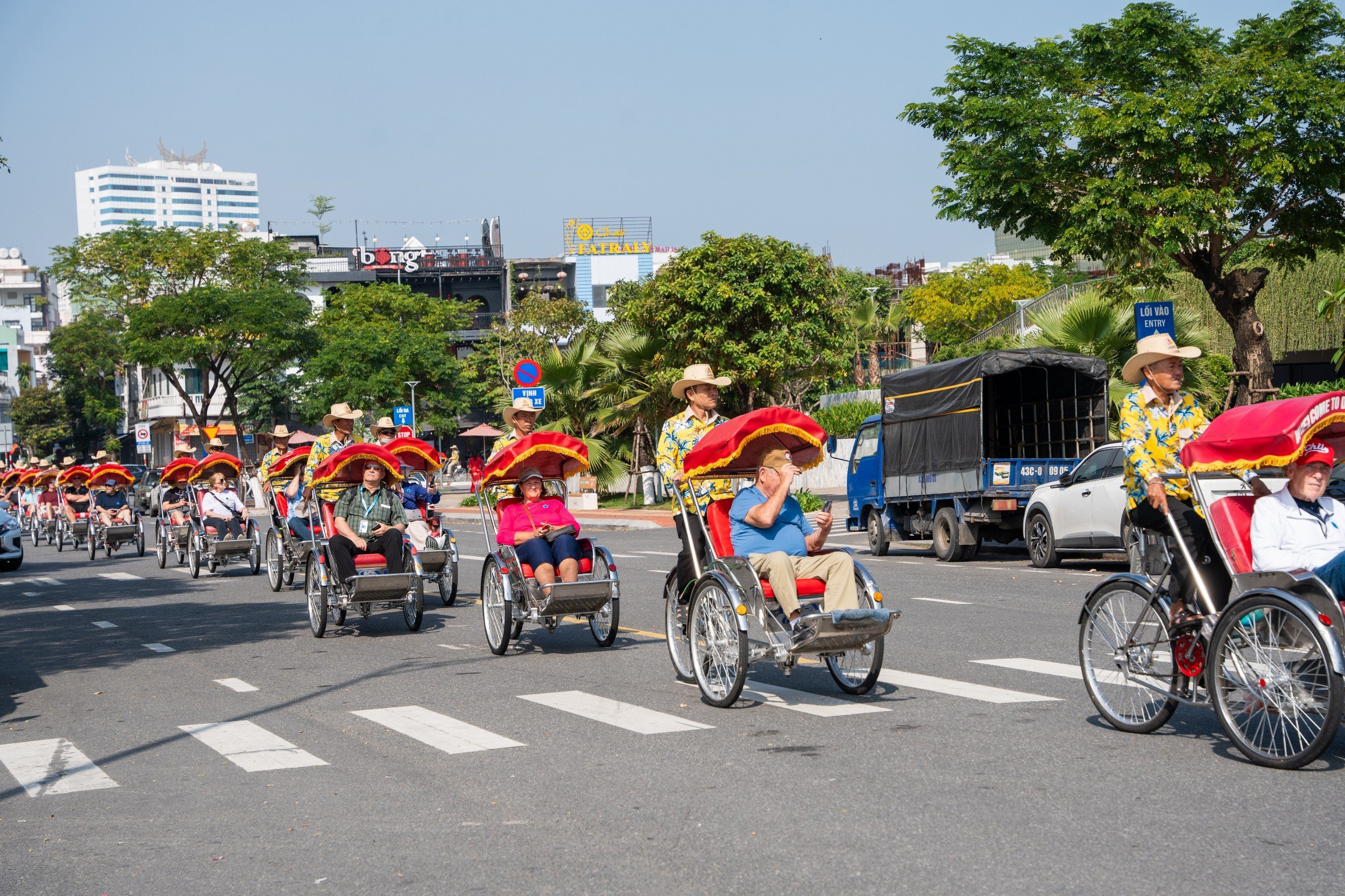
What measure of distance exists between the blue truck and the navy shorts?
9937mm

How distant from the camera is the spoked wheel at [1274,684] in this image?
614cm

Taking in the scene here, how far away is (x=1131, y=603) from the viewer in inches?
291

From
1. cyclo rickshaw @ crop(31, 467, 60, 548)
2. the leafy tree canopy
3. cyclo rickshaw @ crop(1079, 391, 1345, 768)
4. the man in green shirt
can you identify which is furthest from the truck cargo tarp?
the leafy tree canopy

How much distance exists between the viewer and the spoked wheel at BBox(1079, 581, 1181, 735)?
721 centimetres

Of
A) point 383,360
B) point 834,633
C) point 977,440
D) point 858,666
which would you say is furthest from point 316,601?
point 383,360

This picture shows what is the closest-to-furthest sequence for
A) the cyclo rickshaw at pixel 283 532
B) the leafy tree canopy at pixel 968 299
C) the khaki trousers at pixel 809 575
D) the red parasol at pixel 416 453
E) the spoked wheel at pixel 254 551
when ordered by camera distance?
the khaki trousers at pixel 809 575 → the red parasol at pixel 416 453 → the cyclo rickshaw at pixel 283 532 → the spoked wheel at pixel 254 551 → the leafy tree canopy at pixel 968 299

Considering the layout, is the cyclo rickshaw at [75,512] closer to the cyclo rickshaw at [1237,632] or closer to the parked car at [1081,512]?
the parked car at [1081,512]

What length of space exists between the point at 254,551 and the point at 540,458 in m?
11.0

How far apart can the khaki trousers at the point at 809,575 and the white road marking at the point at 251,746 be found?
278 centimetres

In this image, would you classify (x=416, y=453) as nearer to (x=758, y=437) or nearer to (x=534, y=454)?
(x=534, y=454)

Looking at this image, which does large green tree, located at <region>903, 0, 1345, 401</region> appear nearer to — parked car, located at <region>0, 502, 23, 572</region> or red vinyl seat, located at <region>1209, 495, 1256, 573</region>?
red vinyl seat, located at <region>1209, 495, 1256, 573</region>

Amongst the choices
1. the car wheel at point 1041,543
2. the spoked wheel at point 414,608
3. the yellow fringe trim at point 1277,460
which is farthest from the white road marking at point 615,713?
the car wheel at point 1041,543

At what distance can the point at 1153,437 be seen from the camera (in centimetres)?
775

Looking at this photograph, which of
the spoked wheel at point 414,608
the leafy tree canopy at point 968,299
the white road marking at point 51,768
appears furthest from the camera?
the leafy tree canopy at point 968,299
